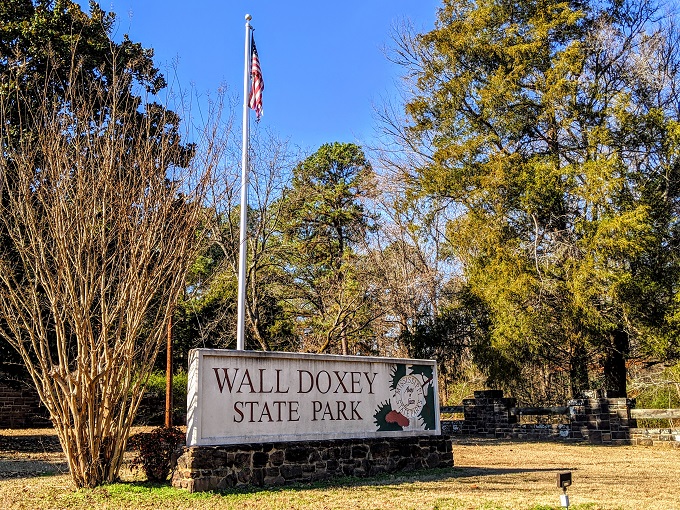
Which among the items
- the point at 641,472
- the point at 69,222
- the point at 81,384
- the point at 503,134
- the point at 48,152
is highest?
Answer: the point at 503,134

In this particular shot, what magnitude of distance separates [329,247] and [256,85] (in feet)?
44.5

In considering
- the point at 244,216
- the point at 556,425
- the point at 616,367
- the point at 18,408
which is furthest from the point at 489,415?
the point at 18,408

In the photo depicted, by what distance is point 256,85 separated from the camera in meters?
14.8

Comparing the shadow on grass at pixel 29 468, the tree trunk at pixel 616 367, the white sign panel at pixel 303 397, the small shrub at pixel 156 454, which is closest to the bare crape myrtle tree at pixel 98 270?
the small shrub at pixel 156 454

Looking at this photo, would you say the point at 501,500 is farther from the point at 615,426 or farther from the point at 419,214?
the point at 419,214

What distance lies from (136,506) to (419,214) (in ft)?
56.3

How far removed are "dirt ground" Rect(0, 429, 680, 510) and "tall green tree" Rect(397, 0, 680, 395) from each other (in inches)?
145

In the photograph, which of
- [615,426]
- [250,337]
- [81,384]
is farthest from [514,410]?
[81,384]

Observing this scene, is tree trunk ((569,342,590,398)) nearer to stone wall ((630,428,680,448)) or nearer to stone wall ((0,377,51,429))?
stone wall ((630,428,680,448))

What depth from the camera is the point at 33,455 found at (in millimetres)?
15219

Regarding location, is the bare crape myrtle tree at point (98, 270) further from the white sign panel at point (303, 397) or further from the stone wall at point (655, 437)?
the stone wall at point (655, 437)

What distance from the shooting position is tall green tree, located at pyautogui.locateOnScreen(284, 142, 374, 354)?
20.5m

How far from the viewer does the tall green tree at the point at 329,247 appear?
20484 millimetres

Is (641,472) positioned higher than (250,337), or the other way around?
(250,337)
